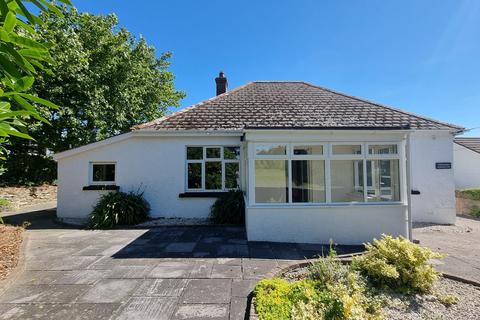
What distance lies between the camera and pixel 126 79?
19.0 m

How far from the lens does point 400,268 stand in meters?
4.58

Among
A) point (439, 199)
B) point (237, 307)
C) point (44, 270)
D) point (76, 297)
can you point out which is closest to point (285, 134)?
point (237, 307)

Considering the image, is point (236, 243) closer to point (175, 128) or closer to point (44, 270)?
point (44, 270)

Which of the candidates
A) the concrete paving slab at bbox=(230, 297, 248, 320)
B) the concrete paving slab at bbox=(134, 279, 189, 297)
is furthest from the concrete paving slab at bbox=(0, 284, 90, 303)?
the concrete paving slab at bbox=(230, 297, 248, 320)

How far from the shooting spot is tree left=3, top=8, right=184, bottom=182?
14.9 meters

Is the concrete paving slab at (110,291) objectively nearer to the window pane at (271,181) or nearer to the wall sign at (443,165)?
the window pane at (271,181)

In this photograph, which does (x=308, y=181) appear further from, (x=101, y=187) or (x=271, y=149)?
(x=101, y=187)

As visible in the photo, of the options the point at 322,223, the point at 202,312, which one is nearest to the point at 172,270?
the point at 202,312

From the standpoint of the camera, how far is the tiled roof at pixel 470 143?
18842 millimetres

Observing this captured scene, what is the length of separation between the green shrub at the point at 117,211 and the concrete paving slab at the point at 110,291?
4813 millimetres

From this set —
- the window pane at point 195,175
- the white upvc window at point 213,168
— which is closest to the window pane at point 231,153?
the white upvc window at point 213,168

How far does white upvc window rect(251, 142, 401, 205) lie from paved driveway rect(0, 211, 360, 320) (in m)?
1.40

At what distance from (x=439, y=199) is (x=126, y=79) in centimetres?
1959

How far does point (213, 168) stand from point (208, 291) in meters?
6.62
